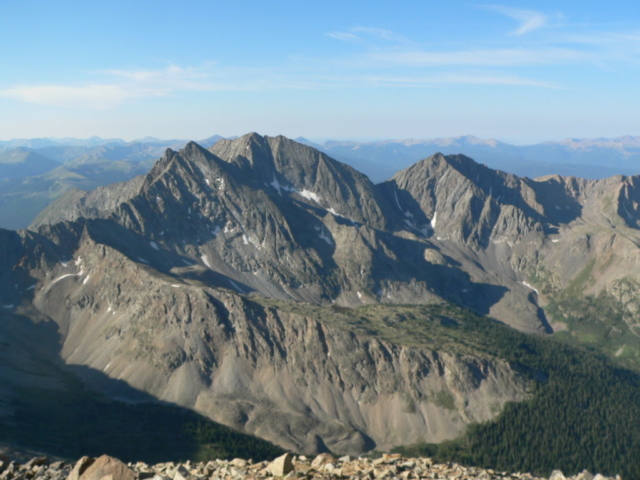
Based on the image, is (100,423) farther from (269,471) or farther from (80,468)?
(269,471)

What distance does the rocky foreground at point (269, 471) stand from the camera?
4025cm

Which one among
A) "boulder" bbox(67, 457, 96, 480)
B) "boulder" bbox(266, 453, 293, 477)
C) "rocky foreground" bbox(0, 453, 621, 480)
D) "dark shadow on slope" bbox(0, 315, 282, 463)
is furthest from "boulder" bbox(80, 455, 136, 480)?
"dark shadow on slope" bbox(0, 315, 282, 463)

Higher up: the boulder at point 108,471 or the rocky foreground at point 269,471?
the boulder at point 108,471

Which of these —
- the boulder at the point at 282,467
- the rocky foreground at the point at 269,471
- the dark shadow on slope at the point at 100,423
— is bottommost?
the dark shadow on slope at the point at 100,423

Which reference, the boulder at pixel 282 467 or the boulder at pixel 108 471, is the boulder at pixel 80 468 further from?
the boulder at pixel 282 467

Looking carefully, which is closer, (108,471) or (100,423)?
(108,471)

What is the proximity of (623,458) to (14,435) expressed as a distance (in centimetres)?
18106

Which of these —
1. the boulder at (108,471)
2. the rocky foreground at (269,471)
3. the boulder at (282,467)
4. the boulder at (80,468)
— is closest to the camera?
the boulder at (108,471)

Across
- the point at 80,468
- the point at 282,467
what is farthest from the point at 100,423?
the point at 282,467

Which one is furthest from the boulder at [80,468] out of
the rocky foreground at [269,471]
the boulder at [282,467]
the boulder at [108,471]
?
the boulder at [282,467]

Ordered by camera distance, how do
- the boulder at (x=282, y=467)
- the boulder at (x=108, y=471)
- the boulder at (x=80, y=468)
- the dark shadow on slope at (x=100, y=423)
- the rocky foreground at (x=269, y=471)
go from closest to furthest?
1. the boulder at (x=108, y=471)
2. the rocky foreground at (x=269, y=471)
3. the boulder at (x=282, y=467)
4. the boulder at (x=80, y=468)
5. the dark shadow on slope at (x=100, y=423)

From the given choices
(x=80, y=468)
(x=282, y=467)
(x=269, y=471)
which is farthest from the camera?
(x=80, y=468)

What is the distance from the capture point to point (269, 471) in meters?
42.1

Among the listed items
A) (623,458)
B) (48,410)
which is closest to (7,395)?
(48,410)
